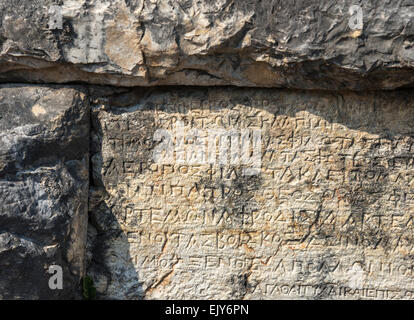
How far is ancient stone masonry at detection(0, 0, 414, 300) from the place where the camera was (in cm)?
321

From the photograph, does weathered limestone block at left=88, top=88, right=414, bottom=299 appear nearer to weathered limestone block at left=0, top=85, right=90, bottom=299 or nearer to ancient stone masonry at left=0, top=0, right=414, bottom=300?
ancient stone masonry at left=0, top=0, right=414, bottom=300

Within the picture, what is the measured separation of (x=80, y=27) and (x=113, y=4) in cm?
22

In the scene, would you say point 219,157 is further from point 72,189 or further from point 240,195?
point 72,189

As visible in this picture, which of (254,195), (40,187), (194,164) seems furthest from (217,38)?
(40,187)

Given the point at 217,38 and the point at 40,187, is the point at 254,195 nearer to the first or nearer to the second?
the point at 217,38

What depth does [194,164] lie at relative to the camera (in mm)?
3582

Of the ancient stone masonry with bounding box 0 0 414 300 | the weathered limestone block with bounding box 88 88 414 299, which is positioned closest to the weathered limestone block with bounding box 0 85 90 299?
the ancient stone masonry with bounding box 0 0 414 300

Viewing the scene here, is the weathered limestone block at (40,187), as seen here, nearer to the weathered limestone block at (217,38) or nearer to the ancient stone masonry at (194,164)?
the ancient stone masonry at (194,164)

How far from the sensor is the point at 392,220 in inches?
141

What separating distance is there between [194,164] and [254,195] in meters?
0.42

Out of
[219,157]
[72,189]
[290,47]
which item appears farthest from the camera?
[219,157]

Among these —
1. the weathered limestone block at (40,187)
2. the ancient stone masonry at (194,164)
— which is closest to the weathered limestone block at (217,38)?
the ancient stone masonry at (194,164)

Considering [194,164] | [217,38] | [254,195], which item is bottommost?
[254,195]

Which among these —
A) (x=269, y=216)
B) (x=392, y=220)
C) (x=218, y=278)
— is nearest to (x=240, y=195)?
(x=269, y=216)
